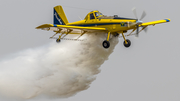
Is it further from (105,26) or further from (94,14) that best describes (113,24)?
(94,14)

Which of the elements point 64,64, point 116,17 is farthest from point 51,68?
point 116,17

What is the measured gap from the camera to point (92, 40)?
26406 millimetres

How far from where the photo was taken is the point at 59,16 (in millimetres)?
30922

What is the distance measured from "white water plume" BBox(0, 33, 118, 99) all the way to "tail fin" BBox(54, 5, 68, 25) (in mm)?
2827

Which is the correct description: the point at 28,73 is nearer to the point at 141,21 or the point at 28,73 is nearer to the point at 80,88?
the point at 80,88

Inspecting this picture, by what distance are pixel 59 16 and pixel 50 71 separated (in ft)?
20.5

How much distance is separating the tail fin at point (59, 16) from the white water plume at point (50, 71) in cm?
283

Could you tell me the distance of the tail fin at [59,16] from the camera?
101 feet

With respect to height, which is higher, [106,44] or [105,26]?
[105,26]

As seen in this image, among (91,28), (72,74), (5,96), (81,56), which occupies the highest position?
(91,28)

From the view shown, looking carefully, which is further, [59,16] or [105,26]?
[59,16]

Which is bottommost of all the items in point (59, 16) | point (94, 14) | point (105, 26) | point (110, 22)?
point (105, 26)

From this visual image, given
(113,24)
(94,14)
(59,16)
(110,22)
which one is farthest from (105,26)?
(59,16)

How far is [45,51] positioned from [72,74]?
12.8ft
